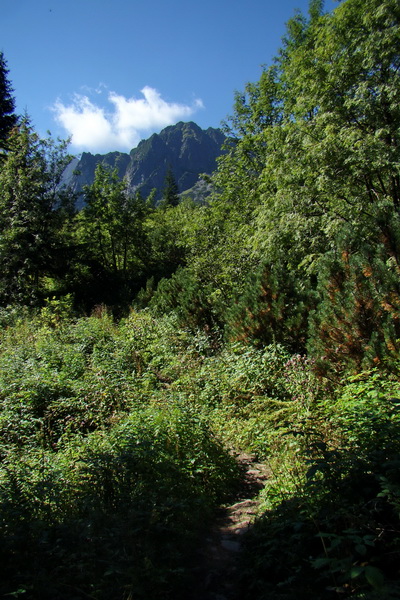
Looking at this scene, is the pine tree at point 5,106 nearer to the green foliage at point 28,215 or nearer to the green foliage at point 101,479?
the green foliage at point 28,215

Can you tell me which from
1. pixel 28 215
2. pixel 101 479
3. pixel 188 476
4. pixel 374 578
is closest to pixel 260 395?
pixel 188 476

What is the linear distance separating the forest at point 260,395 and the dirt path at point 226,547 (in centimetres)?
7

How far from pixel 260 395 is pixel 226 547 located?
125 inches

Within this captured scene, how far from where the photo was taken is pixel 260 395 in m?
6.09

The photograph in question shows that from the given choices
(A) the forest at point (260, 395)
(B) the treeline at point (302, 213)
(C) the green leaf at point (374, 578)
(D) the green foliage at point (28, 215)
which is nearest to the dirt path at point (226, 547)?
(A) the forest at point (260, 395)

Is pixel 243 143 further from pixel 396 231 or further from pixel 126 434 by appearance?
pixel 126 434

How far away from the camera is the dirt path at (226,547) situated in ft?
8.45

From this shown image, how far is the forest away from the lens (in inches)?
92.7

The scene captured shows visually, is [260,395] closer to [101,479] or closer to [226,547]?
[226,547]

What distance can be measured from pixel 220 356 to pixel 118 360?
2.36m

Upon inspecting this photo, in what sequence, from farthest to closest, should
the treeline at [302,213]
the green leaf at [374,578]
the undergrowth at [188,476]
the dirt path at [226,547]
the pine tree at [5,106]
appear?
the pine tree at [5,106] < the treeline at [302,213] < the dirt path at [226,547] < the undergrowth at [188,476] < the green leaf at [374,578]

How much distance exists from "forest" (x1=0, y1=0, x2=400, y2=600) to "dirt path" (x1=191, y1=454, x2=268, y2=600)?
0.23 ft

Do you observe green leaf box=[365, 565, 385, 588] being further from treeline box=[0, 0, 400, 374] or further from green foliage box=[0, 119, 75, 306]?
green foliage box=[0, 119, 75, 306]

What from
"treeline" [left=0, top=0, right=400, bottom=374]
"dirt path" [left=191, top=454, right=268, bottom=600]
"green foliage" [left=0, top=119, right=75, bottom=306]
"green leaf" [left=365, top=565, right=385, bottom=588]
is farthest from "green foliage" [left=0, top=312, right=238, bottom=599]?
"green foliage" [left=0, top=119, right=75, bottom=306]
